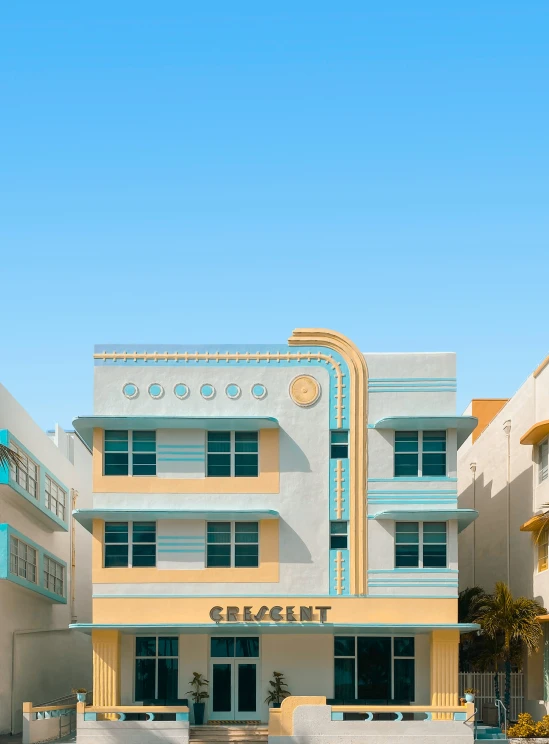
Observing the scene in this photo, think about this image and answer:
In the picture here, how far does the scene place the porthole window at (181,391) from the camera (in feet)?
139

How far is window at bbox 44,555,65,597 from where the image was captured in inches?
2040

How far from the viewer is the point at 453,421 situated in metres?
41.3

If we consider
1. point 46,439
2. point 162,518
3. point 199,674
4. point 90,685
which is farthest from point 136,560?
point 90,685

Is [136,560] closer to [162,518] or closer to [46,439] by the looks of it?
[162,518]

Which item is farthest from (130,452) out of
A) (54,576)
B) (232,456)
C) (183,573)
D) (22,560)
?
(54,576)

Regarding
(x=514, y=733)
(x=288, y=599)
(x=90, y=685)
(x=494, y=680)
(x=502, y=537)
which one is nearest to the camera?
(x=514, y=733)

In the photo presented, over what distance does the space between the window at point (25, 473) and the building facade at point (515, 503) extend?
19.2 meters

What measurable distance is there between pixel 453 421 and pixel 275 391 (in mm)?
6349

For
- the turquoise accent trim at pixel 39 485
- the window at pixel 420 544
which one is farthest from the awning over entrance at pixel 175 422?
the window at pixel 420 544

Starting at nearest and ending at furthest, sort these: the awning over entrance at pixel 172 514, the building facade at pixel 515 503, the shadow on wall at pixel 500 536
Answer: the awning over entrance at pixel 172 514, the building facade at pixel 515 503, the shadow on wall at pixel 500 536

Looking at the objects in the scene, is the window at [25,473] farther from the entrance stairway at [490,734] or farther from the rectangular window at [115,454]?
the entrance stairway at [490,734]

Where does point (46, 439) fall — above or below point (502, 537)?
above

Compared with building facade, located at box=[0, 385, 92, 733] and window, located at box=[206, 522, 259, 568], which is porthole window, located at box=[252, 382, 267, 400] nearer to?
window, located at box=[206, 522, 259, 568]

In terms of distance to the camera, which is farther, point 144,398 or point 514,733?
point 144,398
